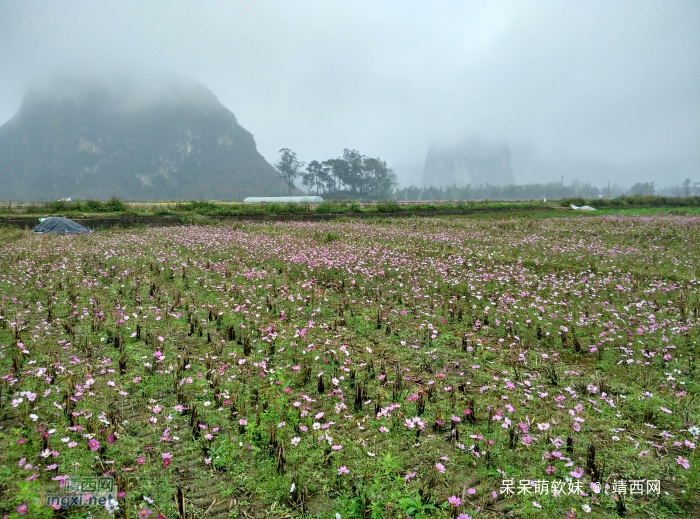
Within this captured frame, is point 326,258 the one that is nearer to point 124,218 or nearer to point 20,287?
point 20,287

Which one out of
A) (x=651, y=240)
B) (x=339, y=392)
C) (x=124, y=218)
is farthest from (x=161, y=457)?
(x=124, y=218)

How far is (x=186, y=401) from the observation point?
11.4 feet

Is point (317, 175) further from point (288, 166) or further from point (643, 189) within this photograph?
point (643, 189)

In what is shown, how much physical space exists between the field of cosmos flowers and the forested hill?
380 ft

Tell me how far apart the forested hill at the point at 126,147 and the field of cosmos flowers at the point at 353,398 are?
116 metres

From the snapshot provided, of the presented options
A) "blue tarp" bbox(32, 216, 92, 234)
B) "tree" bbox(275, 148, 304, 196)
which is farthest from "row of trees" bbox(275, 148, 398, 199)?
"blue tarp" bbox(32, 216, 92, 234)

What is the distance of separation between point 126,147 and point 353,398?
529ft

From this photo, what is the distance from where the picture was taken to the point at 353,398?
3.57 metres

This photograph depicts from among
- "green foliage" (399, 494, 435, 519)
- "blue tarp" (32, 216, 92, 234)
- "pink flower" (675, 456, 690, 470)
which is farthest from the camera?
"blue tarp" (32, 216, 92, 234)

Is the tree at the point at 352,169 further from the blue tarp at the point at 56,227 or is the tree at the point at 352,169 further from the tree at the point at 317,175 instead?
the blue tarp at the point at 56,227

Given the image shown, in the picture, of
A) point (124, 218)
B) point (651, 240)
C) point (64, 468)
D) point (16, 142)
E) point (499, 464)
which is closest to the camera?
point (64, 468)

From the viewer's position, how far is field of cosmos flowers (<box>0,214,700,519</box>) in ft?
8.05

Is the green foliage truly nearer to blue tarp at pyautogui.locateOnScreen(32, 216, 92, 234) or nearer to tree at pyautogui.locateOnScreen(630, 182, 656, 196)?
blue tarp at pyautogui.locateOnScreen(32, 216, 92, 234)

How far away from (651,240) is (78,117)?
180m
